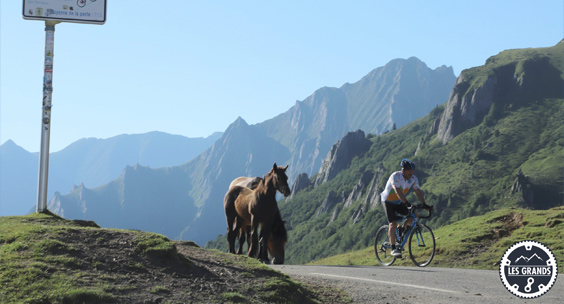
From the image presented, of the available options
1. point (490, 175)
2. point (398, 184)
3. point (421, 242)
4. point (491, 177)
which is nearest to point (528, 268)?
point (421, 242)

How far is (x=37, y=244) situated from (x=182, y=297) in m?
3.14

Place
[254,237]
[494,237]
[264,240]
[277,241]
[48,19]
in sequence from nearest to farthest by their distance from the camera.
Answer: [48,19], [264,240], [254,237], [277,241], [494,237]

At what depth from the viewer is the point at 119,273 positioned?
32.2ft

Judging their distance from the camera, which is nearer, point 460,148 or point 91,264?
point 91,264

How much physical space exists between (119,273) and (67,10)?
9.26 meters

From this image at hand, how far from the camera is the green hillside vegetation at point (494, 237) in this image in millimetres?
18703

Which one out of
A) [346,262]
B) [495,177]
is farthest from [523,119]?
[346,262]

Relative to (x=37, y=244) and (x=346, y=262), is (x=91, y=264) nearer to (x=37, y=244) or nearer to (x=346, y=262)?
(x=37, y=244)

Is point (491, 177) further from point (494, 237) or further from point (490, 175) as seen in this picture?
point (494, 237)

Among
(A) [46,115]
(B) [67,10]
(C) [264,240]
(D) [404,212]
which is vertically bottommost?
(C) [264,240]

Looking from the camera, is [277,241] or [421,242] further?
[277,241]

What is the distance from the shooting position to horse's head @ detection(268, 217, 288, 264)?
1958cm

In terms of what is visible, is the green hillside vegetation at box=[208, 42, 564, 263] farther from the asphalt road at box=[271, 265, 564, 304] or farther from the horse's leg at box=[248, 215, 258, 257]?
the asphalt road at box=[271, 265, 564, 304]

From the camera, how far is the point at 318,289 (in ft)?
37.6
